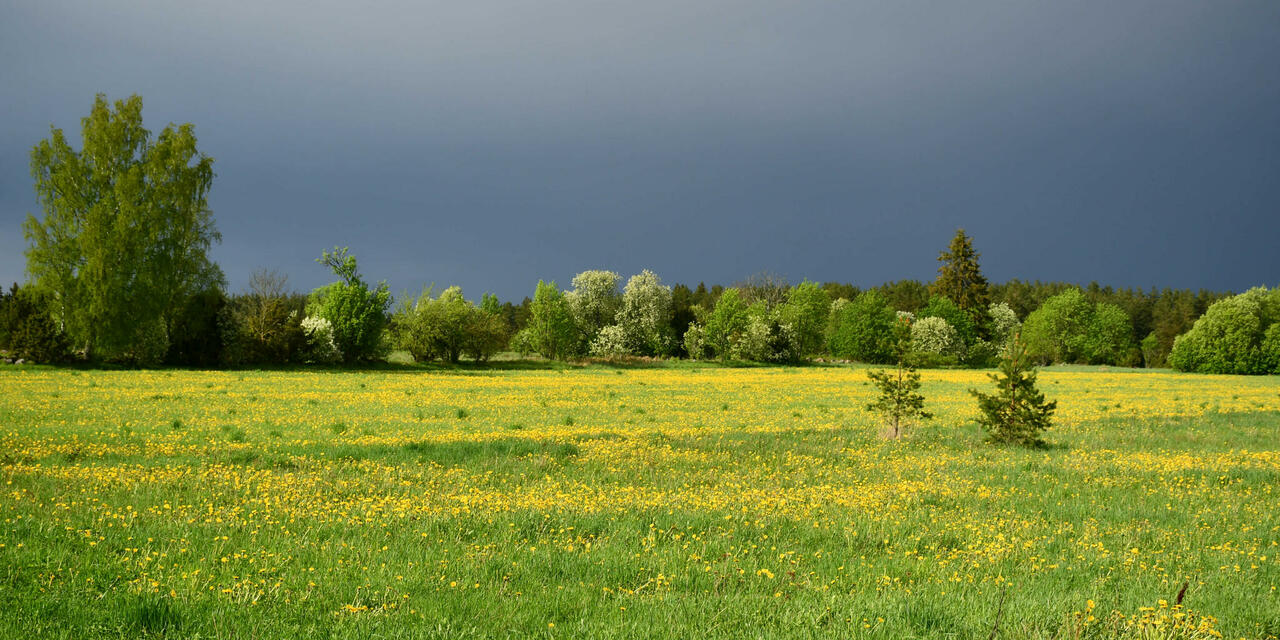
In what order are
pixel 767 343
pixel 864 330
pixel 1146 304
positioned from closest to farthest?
pixel 767 343 → pixel 864 330 → pixel 1146 304

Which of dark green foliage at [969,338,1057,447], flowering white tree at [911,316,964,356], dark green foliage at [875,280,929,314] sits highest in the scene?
dark green foliage at [875,280,929,314]

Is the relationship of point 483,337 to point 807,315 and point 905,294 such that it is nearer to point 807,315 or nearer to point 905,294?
point 807,315

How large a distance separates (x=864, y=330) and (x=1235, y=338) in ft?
130

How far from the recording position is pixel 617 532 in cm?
855

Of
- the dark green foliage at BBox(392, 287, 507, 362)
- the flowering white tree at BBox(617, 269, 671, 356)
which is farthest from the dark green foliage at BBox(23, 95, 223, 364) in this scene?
the flowering white tree at BBox(617, 269, 671, 356)

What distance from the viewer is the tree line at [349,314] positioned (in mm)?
48625

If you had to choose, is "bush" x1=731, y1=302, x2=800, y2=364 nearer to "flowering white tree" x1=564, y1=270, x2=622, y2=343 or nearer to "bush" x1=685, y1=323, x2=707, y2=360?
"bush" x1=685, y1=323, x2=707, y2=360

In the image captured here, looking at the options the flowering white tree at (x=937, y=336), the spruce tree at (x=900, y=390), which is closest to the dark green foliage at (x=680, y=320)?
the flowering white tree at (x=937, y=336)

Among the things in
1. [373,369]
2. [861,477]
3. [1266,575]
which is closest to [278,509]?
[861,477]

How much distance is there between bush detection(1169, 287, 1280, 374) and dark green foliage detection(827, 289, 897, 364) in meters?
32.7

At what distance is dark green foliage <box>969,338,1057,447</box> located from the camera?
18297mm

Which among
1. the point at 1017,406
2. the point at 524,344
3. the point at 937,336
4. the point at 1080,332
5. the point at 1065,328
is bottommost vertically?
the point at 1017,406

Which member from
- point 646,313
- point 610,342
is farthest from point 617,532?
point 646,313

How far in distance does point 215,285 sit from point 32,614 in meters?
59.2
